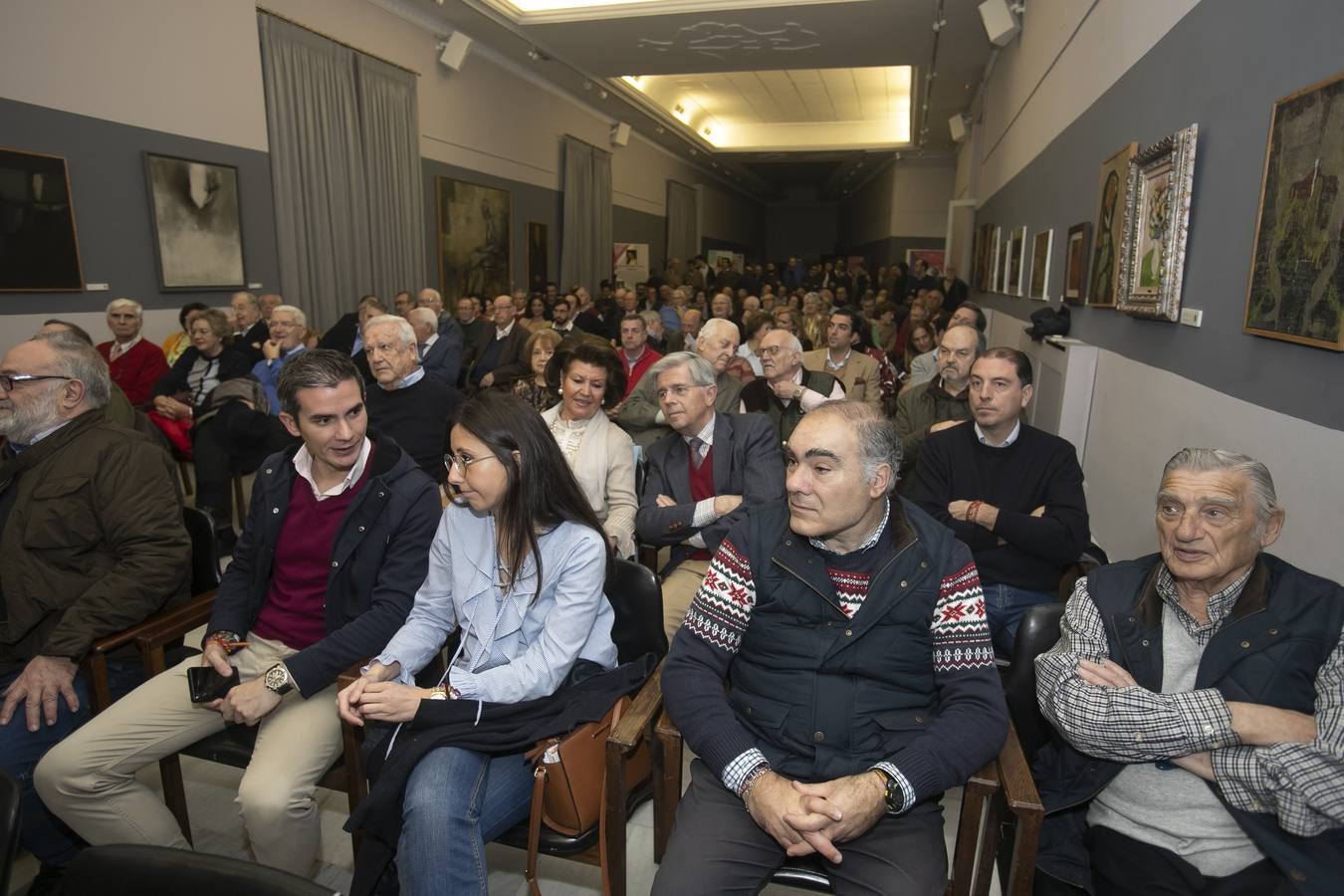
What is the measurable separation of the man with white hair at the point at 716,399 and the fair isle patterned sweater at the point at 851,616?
190 cm

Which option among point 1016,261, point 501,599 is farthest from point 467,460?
point 1016,261

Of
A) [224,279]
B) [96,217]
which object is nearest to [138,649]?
[96,217]

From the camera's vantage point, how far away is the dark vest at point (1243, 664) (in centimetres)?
146

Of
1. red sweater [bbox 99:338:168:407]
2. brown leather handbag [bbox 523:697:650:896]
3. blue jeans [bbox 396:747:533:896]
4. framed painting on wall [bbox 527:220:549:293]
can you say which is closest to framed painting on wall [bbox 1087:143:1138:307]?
brown leather handbag [bbox 523:697:650:896]

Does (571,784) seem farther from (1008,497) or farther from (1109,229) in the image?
(1109,229)

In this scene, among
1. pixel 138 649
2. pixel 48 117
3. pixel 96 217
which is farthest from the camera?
pixel 96 217

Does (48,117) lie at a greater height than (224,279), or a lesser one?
greater

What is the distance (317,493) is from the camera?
7.47ft

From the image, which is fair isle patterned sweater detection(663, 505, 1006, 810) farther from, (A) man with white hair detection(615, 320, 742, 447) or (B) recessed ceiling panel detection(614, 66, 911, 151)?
(B) recessed ceiling panel detection(614, 66, 911, 151)

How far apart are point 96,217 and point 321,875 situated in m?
5.26

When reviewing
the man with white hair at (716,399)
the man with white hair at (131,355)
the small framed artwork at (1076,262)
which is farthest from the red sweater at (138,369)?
the small framed artwork at (1076,262)

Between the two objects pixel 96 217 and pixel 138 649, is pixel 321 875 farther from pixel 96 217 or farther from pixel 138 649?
pixel 96 217

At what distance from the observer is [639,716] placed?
1839 millimetres

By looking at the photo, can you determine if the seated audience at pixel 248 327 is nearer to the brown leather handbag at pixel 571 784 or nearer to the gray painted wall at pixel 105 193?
the gray painted wall at pixel 105 193
